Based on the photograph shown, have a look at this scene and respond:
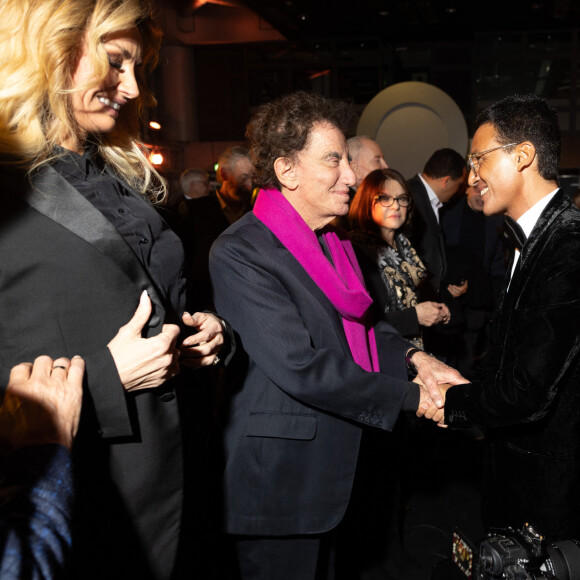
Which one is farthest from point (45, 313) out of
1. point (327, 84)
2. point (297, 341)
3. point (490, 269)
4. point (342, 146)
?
point (327, 84)

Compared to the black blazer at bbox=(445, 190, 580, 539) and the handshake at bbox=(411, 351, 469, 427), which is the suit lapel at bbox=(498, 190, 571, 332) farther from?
A: the handshake at bbox=(411, 351, 469, 427)

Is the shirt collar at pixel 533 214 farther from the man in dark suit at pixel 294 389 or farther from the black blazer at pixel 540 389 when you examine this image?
the man in dark suit at pixel 294 389

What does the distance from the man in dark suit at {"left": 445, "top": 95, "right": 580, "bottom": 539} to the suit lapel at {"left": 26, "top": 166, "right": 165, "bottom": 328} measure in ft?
3.39

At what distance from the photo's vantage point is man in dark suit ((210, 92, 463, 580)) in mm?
1544

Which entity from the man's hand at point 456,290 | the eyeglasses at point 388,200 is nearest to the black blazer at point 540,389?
the eyeglasses at point 388,200

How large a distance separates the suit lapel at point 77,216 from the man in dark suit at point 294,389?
1.70 ft

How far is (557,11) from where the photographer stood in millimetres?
9977

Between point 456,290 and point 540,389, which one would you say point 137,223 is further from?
point 456,290

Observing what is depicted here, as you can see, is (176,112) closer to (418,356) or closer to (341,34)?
(341,34)

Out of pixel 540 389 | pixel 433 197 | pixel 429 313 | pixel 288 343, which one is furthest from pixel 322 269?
pixel 433 197

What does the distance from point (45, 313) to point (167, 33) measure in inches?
464

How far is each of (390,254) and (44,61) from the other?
206cm

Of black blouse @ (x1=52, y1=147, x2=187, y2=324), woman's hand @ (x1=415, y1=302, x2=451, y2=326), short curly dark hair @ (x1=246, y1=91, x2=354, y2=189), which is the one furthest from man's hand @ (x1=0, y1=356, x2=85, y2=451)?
woman's hand @ (x1=415, y1=302, x2=451, y2=326)

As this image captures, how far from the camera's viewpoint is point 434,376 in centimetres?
190
